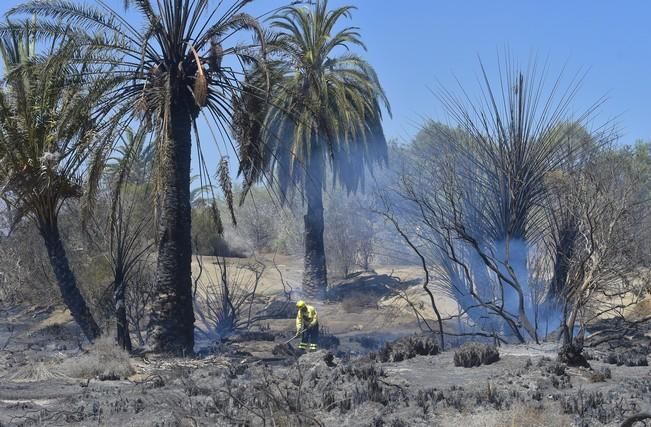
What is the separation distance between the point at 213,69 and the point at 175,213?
119 inches

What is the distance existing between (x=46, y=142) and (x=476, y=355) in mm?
10729

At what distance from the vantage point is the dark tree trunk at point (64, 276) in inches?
791

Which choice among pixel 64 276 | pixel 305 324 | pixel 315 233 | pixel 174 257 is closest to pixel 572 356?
pixel 305 324

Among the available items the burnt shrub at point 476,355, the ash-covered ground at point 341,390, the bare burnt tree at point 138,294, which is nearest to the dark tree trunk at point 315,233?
the bare burnt tree at point 138,294

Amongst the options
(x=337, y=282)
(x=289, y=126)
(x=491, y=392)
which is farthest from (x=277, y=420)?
(x=337, y=282)

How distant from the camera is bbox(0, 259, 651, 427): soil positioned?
1016 centimetres

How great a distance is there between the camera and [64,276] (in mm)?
20312

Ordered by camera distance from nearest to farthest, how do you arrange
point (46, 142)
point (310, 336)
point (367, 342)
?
point (46, 142) → point (310, 336) → point (367, 342)

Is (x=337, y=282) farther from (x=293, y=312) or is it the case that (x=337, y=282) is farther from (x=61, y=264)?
(x=61, y=264)

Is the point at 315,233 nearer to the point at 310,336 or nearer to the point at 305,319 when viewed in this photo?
the point at 310,336

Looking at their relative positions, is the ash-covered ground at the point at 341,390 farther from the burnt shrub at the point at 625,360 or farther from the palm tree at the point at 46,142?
the palm tree at the point at 46,142

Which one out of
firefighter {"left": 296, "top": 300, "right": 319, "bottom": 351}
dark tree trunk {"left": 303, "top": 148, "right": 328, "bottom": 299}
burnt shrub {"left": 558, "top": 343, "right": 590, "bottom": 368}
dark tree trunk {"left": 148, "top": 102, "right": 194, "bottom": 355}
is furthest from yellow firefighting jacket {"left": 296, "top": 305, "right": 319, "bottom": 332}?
dark tree trunk {"left": 303, "top": 148, "right": 328, "bottom": 299}

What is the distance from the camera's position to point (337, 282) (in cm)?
3897

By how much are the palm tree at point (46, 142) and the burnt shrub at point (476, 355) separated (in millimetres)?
8376
